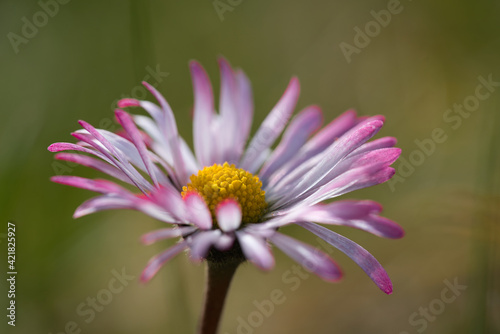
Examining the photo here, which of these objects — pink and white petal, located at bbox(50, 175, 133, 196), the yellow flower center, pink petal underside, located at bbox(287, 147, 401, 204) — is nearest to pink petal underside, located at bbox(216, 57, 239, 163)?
the yellow flower center

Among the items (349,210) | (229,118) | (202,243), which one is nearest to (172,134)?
(229,118)

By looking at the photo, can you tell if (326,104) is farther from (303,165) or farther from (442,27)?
(303,165)

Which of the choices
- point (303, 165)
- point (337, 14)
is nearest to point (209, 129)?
point (303, 165)

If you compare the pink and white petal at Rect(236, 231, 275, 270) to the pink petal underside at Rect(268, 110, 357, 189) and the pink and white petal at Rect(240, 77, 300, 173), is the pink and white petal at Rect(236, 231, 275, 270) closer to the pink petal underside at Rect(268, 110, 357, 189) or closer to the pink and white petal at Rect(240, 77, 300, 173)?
the pink petal underside at Rect(268, 110, 357, 189)

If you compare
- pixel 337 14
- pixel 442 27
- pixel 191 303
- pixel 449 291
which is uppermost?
pixel 337 14

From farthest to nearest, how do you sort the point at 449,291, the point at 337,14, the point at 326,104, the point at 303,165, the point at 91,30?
1. the point at 337,14
2. the point at 326,104
3. the point at 91,30
4. the point at 449,291
5. the point at 303,165

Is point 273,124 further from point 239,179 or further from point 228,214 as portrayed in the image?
point 228,214
